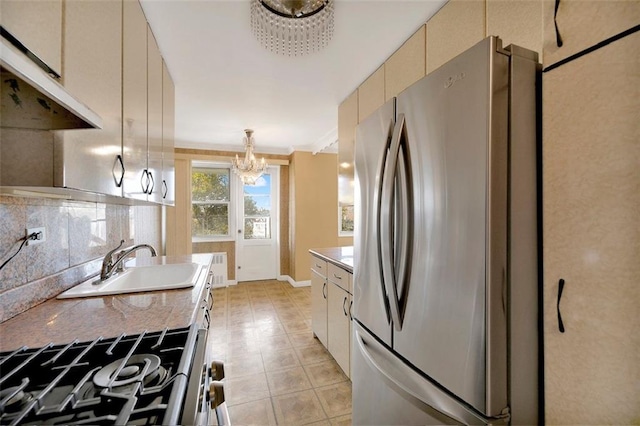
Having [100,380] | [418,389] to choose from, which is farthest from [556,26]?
[100,380]

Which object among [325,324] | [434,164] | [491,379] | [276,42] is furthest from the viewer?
[325,324]

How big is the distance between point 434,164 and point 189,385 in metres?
0.91

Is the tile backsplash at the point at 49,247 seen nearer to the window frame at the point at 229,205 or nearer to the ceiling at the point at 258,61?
the ceiling at the point at 258,61

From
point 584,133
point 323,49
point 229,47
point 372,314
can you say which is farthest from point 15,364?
point 323,49

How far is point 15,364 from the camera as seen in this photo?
687mm

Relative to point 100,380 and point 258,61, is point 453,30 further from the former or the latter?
point 100,380

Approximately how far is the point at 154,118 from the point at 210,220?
342cm

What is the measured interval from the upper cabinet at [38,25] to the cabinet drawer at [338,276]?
5.72 ft

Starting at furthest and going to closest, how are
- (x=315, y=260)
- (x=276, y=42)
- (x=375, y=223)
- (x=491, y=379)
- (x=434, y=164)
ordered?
(x=315, y=260)
(x=276, y=42)
(x=375, y=223)
(x=434, y=164)
(x=491, y=379)

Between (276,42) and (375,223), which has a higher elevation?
(276,42)

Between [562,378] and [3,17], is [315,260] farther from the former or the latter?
[3,17]

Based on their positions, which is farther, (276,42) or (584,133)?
(276,42)

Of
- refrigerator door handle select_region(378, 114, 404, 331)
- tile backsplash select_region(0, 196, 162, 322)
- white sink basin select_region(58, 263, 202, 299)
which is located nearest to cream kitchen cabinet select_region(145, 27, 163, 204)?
tile backsplash select_region(0, 196, 162, 322)

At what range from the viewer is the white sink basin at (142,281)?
1248 millimetres
